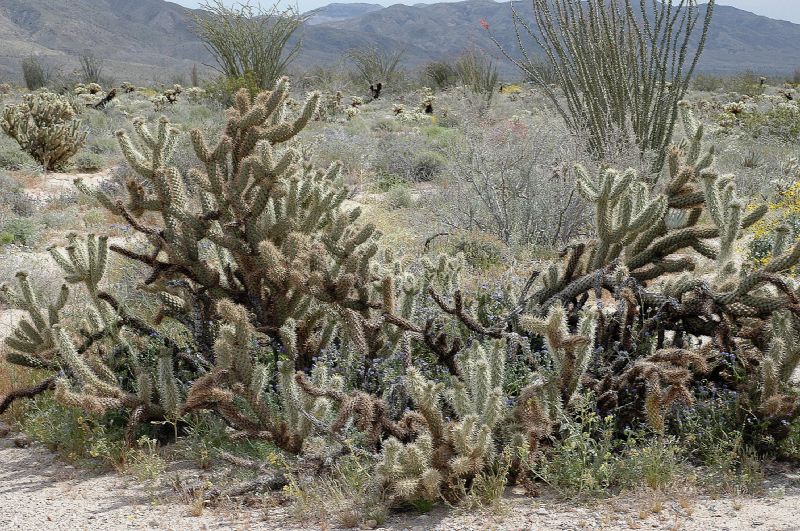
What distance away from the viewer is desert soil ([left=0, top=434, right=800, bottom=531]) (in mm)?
3326

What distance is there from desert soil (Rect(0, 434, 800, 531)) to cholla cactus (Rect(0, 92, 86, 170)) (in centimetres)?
1175

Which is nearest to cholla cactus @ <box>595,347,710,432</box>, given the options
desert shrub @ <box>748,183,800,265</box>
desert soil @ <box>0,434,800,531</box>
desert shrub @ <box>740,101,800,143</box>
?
desert soil @ <box>0,434,800,531</box>

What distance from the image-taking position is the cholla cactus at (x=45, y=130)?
14477 millimetres

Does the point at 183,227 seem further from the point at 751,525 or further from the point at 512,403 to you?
the point at 751,525

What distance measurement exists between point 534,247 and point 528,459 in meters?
5.32

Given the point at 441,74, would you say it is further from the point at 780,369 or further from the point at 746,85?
the point at 780,369

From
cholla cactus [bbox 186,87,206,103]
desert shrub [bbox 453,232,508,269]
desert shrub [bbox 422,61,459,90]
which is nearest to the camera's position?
desert shrub [bbox 453,232,508,269]

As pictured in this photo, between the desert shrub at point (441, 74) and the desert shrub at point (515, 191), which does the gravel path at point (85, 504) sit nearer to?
the desert shrub at point (515, 191)

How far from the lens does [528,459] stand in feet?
11.9

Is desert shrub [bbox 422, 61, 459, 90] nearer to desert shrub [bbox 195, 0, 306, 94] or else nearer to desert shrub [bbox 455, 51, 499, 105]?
desert shrub [bbox 455, 51, 499, 105]

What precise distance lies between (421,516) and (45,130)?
42.4 feet

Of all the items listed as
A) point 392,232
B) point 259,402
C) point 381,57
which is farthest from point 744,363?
point 381,57

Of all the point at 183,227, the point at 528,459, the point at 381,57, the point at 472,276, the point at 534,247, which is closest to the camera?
the point at 528,459

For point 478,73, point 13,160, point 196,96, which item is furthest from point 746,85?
point 13,160
